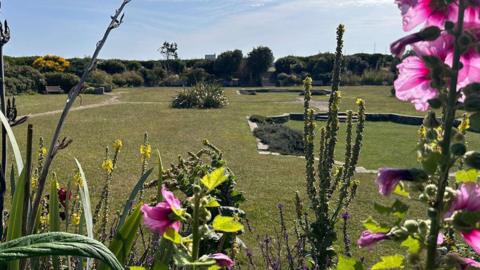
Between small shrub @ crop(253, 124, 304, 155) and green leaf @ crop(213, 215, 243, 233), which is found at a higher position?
green leaf @ crop(213, 215, 243, 233)

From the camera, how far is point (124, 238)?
4.58 ft

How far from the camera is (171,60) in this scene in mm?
39094

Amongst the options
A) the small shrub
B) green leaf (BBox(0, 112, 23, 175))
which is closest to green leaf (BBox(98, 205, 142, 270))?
green leaf (BBox(0, 112, 23, 175))

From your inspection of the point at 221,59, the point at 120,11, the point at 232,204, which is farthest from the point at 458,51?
the point at 221,59

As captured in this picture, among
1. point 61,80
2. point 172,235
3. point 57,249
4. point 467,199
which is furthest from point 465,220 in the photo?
point 61,80

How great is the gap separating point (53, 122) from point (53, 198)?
11.5 meters

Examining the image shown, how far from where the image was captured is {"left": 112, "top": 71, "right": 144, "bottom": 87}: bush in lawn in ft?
100.0

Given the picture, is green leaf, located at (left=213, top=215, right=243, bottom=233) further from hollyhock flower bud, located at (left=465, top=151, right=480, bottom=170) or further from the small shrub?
the small shrub

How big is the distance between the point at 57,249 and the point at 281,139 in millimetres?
8982

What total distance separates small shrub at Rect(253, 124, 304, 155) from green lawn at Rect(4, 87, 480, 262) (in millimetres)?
302

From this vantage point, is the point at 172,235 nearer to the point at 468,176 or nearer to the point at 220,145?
the point at 468,176

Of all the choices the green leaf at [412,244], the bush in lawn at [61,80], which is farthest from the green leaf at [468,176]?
the bush in lawn at [61,80]

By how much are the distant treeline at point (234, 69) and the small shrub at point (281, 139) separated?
18989 millimetres

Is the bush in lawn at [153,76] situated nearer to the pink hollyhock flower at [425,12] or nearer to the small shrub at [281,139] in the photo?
the small shrub at [281,139]
